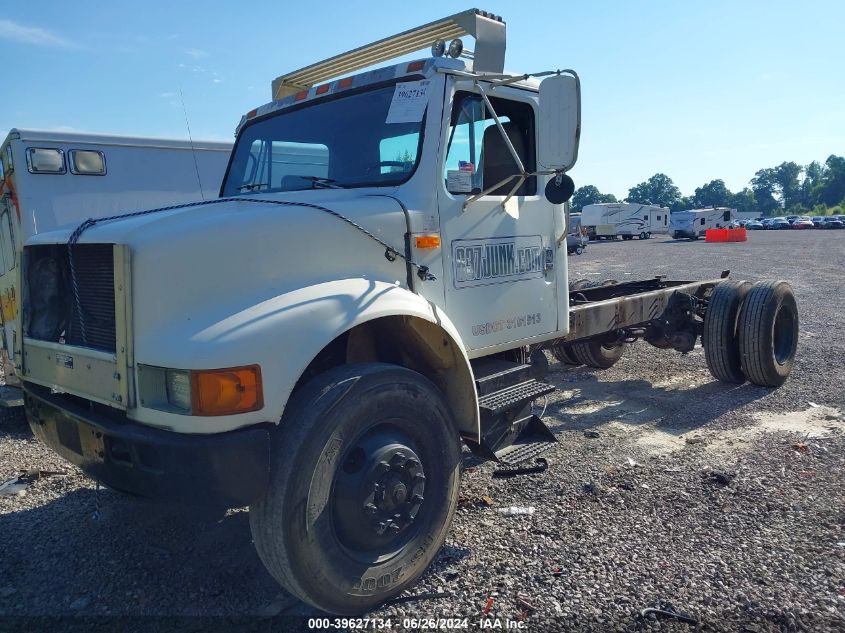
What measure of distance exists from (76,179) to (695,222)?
160 feet

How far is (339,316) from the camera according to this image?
109 inches

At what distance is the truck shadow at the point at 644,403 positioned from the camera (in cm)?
571

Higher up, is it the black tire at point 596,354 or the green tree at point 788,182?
the green tree at point 788,182

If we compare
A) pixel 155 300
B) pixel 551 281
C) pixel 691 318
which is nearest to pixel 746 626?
pixel 551 281

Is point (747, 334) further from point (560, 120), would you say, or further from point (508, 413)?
point (560, 120)

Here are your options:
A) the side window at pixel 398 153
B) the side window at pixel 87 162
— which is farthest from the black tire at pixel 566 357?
the side window at pixel 87 162

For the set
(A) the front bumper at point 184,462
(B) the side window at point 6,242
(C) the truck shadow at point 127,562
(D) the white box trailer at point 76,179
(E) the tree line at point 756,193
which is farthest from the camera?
(E) the tree line at point 756,193

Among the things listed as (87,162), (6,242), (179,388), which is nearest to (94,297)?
(179,388)

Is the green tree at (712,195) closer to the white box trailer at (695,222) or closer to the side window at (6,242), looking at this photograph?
the white box trailer at (695,222)

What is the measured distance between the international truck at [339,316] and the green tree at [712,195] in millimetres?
140013

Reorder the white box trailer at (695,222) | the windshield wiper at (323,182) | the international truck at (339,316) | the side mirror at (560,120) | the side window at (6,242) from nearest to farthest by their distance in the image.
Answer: the international truck at (339,316)
the side mirror at (560,120)
the windshield wiper at (323,182)
the side window at (6,242)
the white box trailer at (695,222)

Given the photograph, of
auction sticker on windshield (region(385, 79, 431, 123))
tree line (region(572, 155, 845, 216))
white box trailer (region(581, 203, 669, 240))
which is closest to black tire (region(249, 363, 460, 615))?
auction sticker on windshield (region(385, 79, 431, 123))

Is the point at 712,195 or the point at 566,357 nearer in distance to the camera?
the point at 566,357

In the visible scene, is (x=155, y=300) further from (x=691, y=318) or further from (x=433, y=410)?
(x=691, y=318)
